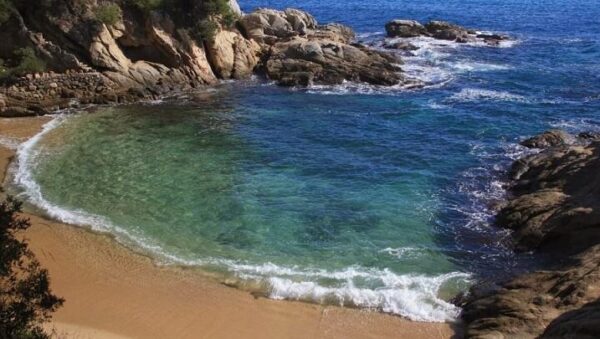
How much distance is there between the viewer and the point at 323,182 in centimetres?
3167

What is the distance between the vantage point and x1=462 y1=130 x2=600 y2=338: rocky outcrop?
60.6 ft

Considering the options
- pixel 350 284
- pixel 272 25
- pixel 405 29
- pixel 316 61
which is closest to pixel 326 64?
pixel 316 61

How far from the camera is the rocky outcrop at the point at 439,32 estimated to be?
66125 mm

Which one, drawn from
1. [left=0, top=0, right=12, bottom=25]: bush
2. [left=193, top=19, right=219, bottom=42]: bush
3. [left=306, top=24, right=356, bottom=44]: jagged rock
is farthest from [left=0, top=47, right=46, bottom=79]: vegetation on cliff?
Answer: [left=306, top=24, right=356, bottom=44]: jagged rock

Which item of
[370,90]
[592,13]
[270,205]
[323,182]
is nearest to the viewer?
[270,205]

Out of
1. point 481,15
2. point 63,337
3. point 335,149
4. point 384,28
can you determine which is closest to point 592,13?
point 481,15

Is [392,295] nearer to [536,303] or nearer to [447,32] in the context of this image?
[536,303]

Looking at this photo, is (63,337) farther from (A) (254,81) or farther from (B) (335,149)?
(A) (254,81)

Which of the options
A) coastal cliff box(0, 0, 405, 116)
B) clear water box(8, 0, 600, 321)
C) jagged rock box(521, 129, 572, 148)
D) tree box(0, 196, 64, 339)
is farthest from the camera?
coastal cliff box(0, 0, 405, 116)

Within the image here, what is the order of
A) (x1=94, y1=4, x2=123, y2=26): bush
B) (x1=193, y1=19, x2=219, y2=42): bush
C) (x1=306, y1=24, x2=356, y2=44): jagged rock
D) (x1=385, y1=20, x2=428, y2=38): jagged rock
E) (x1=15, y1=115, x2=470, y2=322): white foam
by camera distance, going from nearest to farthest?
(x1=15, y1=115, x2=470, y2=322): white foam → (x1=94, y1=4, x2=123, y2=26): bush → (x1=193, y1=19, x2=219, y2=42): bush → (x1=306, y1=24, x2=356, y2=44): jagged rock → (x1=385, y1=20, x2=428, y2=38): jagged rock

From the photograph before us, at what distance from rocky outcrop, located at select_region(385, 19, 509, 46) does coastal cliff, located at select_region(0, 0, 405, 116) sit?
13703 mm

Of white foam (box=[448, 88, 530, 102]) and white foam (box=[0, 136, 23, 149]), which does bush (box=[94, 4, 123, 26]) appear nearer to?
white foam (box=[0, 136, 23, 149])

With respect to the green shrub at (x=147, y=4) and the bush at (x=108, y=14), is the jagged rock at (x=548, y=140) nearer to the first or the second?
the green shrub at (x=147, y=4)

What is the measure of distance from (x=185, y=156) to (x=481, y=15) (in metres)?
62.8
